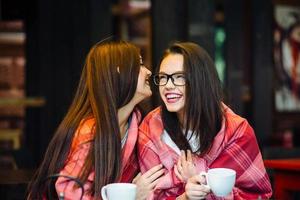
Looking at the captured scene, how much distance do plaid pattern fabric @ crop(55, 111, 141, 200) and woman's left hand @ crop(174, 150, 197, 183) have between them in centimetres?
19

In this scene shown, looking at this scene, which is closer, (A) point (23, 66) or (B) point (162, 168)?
(B) point (162, 168)

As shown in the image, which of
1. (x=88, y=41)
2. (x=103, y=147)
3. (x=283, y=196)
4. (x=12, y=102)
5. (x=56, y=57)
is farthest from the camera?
(x=12, y=102)

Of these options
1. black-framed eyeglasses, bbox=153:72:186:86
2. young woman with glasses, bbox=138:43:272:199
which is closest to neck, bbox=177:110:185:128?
young woman with glasses, bbox=138:43:272:199

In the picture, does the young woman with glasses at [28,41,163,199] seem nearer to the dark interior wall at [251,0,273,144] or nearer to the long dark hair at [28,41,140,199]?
the long dark hair at [28,41,140,199]

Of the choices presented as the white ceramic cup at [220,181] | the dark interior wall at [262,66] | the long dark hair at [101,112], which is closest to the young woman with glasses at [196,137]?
the long dark hair at [101,112]

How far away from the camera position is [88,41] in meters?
5.07

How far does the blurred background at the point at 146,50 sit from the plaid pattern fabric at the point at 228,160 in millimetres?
1780

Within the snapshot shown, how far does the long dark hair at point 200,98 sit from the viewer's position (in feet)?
6.51

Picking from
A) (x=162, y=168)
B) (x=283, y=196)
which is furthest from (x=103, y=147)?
(x=283, y=196)

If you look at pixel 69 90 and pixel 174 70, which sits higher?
pixel 174 70

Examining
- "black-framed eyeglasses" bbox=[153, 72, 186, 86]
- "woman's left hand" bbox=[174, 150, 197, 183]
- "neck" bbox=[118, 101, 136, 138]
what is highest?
"black-framed eyeglasses" bbox=[153, 72, 186, 86]

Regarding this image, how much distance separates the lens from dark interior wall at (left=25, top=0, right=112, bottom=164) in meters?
5.09

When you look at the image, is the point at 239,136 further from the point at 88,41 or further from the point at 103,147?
the point at 88,41

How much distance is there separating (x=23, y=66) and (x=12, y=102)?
65cm
